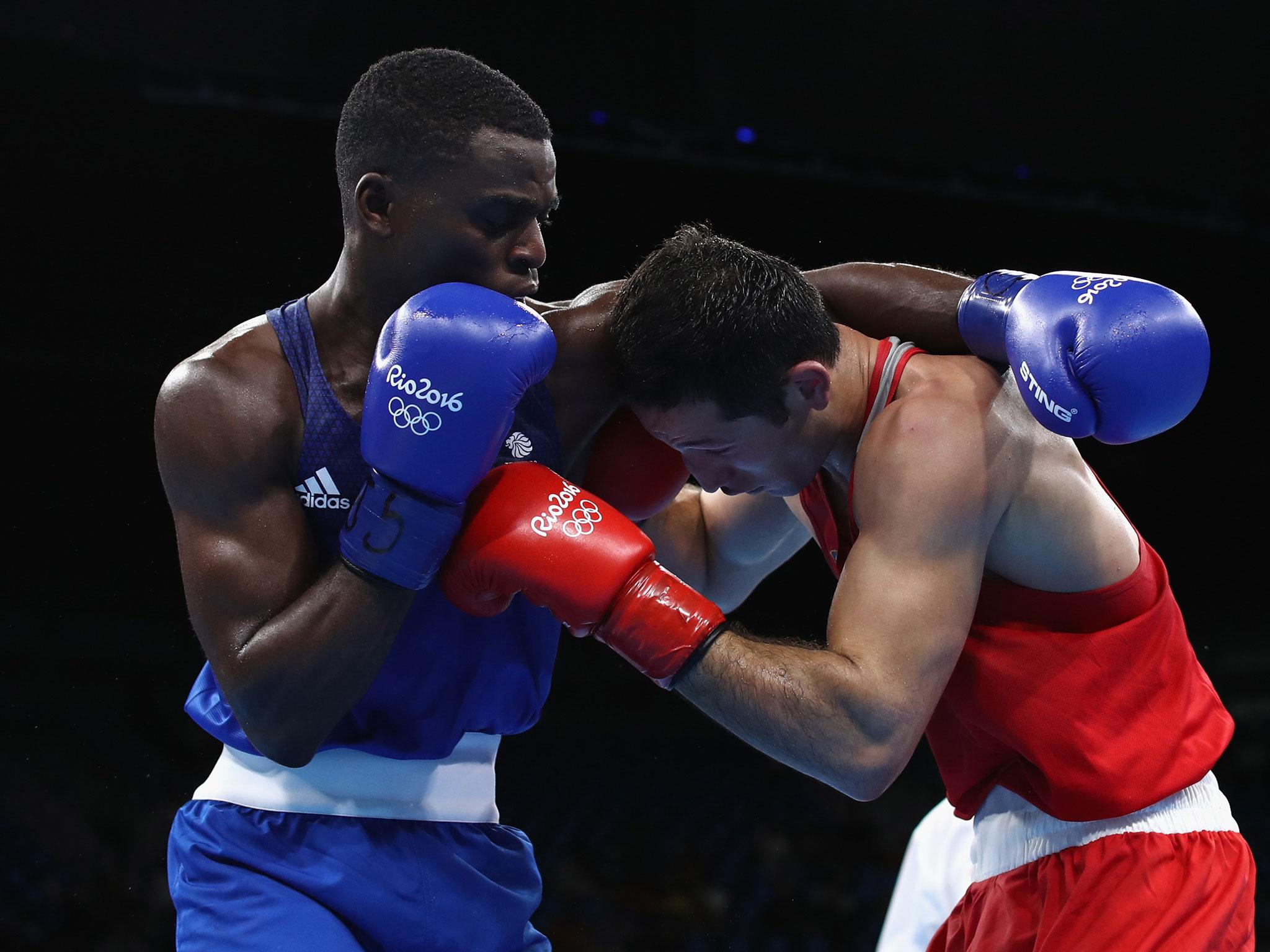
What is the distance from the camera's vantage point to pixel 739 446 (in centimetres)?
234

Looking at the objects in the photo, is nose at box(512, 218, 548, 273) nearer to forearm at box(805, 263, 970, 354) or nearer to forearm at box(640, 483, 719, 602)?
forearm at box(805, 263, 970, 354)

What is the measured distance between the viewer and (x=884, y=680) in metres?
2.01

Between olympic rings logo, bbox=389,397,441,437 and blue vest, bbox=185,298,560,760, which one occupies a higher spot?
olympic rings logo, bbox=389,397,441,437

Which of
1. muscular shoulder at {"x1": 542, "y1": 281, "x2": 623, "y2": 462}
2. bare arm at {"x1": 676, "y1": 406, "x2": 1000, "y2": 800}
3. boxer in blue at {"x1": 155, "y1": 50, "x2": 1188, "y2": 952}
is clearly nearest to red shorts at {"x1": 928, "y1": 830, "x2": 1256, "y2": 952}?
bare arm at {"x1": 676, "y1": 406, "x2": 1000, "y2": 800}

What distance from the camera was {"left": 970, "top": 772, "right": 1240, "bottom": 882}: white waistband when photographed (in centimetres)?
228

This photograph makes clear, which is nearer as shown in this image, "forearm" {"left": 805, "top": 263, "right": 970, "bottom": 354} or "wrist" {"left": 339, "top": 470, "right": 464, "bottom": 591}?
"wrist" {"left": 339, "top": 470, "right": 464, "bottom": 591}

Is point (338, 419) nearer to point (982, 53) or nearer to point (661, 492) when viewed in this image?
point (661, 492)

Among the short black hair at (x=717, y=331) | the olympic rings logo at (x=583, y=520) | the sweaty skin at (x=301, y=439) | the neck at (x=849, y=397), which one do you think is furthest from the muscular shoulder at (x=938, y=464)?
the sweaty skin at (x=301, y=439)

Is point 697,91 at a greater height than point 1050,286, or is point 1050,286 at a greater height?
→ point 1050,286

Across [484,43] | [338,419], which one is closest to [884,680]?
[338,419]

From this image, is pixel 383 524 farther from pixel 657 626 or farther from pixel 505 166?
pixel 505 166

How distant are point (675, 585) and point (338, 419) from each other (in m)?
0.66

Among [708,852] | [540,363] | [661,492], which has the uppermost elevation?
[540,363]

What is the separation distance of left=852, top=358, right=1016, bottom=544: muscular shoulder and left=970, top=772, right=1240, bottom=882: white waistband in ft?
2.06
